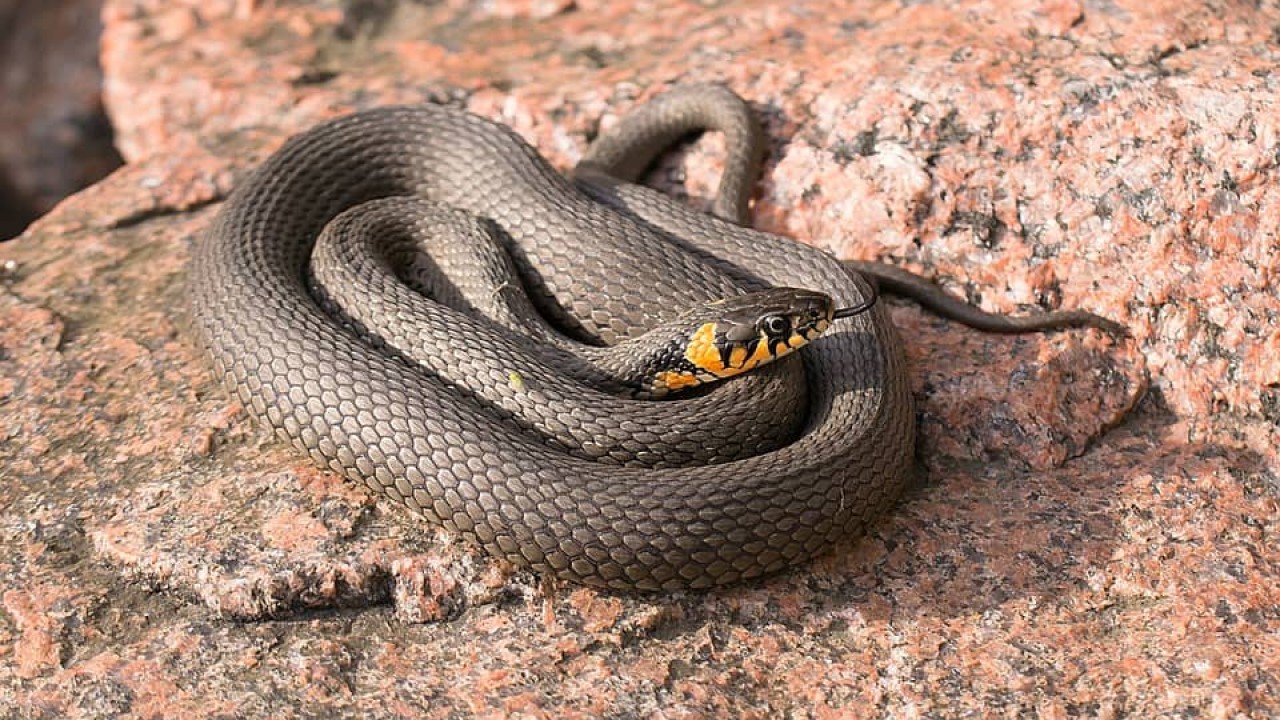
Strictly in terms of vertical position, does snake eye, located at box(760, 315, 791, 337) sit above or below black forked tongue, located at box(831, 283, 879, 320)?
above

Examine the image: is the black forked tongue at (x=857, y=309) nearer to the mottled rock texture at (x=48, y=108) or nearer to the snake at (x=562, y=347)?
the snake at (x=562, y=347)

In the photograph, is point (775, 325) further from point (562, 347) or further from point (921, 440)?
point (562, 347)

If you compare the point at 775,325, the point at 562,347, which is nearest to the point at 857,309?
the point at 775,325

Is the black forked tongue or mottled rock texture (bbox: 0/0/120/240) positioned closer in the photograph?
the black forked tongue

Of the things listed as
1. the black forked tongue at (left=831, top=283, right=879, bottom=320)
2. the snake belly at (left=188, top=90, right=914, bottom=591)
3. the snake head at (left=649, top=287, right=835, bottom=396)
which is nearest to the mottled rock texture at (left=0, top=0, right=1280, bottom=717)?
the snake belly at (left=188, top=90, right=914, bottom=591)

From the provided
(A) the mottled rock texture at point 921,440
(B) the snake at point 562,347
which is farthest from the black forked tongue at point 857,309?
(A) the mottled rock texture at point 921,440

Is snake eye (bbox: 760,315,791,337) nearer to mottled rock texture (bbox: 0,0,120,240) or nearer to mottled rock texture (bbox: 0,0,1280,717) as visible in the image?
mottled rock texture (bbox: 0,0,1280,717)

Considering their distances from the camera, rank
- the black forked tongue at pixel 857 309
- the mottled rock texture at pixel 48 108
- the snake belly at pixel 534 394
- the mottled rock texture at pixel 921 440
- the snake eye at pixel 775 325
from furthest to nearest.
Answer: the mottled rock texture at pixel 48 108
the black forked tongue at pixel 857 309
the snake eye at pixel 775 325
the snake belly at pixel 534 394
the mottled rock texture at pixel 921 440
